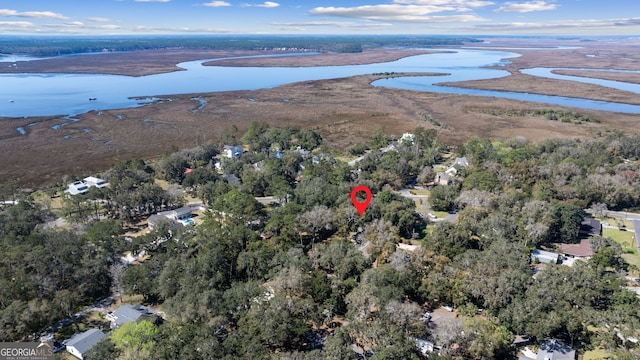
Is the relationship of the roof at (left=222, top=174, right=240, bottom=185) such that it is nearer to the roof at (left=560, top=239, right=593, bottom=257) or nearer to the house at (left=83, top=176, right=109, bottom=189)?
the house at (left=83, top=176, right=109, bottom=189)

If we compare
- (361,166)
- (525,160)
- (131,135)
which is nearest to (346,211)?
(361,166)

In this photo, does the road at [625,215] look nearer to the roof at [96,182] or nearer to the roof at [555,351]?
the roof at [555,351]

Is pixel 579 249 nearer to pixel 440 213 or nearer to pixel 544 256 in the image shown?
pixel 544 256

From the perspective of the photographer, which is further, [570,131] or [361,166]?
[570,131]

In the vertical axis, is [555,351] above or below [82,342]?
below

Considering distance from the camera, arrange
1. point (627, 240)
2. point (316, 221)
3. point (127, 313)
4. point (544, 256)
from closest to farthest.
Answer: point (127, 313) < point (544, 256) < point (316, 221) < point (627, 240)

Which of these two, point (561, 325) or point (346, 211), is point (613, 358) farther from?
point (346, 211)

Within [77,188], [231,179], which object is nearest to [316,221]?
[231,179]
